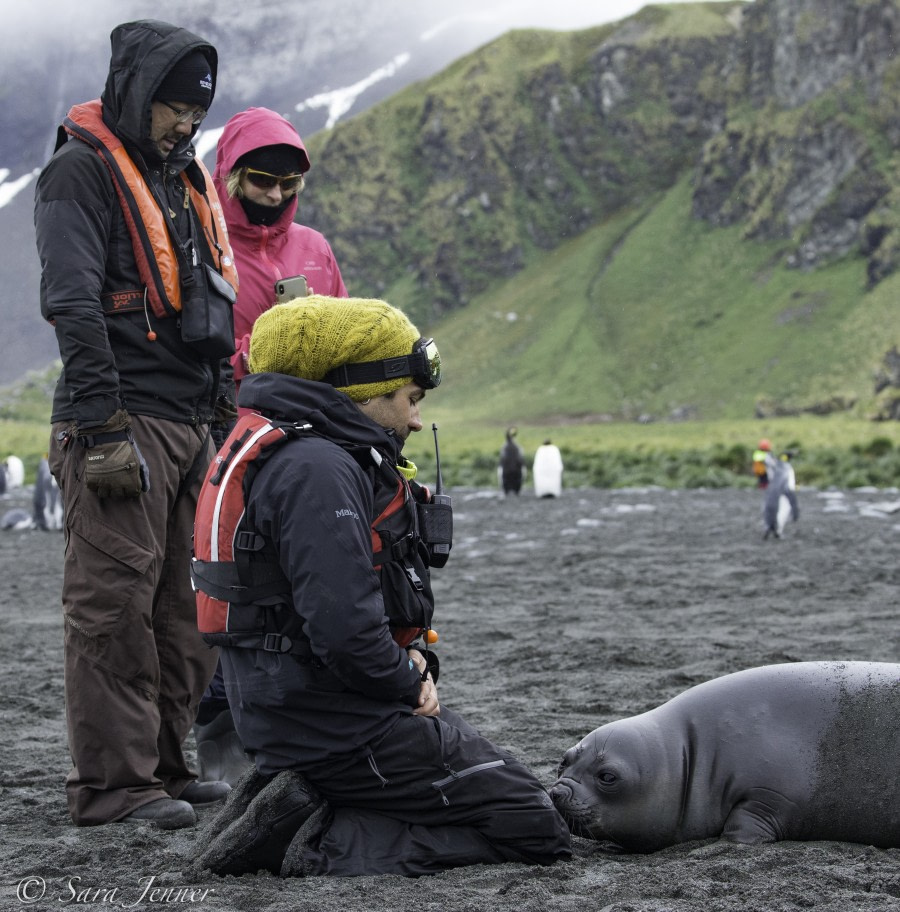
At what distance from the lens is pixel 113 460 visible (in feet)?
12.9

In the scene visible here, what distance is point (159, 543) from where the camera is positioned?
418 cm

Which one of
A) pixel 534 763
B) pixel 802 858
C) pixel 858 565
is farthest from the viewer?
pixel 858 565

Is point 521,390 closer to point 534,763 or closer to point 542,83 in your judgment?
point 542,83

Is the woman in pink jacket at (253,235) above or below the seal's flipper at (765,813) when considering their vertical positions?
above

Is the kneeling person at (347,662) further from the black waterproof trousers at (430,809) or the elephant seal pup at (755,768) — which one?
the elephant seal pup at (755,768)

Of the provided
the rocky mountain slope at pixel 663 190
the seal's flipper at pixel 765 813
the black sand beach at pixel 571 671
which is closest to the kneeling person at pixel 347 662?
the black sand beach at pixel 571 671

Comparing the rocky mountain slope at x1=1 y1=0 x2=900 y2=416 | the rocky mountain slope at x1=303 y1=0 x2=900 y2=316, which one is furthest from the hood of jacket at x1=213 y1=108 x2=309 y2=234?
the rocky mountain slope at x1=303 y1=0 x2=900 y2=316

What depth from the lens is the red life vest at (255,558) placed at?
337 cm

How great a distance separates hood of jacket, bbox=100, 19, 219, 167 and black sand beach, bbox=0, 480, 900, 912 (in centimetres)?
222

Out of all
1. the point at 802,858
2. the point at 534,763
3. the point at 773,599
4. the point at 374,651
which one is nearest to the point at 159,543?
the point at 374,651

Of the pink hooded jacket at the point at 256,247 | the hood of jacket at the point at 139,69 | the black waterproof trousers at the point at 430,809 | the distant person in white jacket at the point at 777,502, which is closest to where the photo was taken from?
the black waterproof trousers at the point at 430,809

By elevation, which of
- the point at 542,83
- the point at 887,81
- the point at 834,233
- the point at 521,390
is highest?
the point at 542,83

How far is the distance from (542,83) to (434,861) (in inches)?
Answer: 6382

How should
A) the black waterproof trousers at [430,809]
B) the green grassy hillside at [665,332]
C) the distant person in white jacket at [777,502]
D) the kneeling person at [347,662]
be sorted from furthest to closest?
the green grassy hillside at [665,332]
the distant person in white jacket at [777,502]
the black waterproof trousers at [430,809]
the kneeling person at [347,662]
